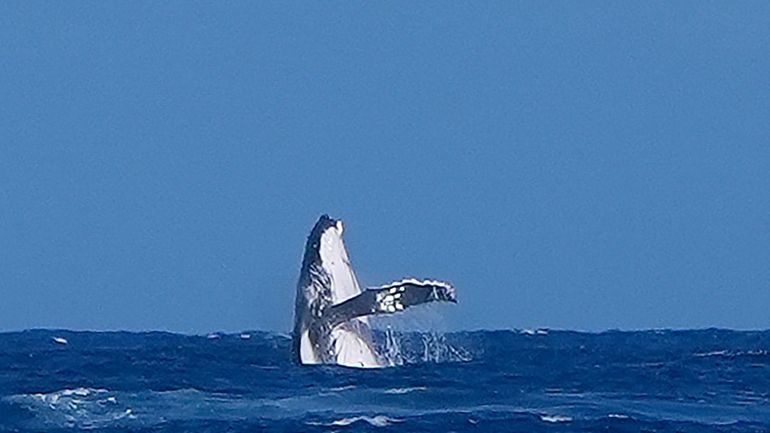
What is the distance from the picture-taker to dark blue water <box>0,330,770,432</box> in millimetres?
26156

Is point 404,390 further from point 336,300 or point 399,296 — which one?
point 336,300

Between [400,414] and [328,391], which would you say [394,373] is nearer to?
[328,391]

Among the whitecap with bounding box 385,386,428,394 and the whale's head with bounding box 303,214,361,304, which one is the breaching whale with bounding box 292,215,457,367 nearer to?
the whale's head with bounding box 303,214,361,304

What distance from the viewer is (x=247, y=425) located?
1024 inches

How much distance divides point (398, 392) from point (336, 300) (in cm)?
504

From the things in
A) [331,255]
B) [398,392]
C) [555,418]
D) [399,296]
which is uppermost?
[331,255]

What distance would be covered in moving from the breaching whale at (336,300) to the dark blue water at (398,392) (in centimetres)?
77

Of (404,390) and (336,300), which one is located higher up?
(336,300)

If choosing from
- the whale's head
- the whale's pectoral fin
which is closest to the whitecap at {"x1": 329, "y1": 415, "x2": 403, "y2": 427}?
the whale's pectoral fin

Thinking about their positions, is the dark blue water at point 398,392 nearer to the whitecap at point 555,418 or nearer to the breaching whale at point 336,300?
the whitecap at point 555,418

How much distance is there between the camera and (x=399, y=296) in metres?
33.8

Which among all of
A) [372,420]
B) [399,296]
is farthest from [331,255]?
[372,420]

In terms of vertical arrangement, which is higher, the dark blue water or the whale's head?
the whale's head

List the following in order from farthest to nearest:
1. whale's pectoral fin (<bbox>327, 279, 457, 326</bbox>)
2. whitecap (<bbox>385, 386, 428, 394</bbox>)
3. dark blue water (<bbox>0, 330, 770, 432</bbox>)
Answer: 1. whale's pectoral fin (<bbox>327, 279, 457, 326</bbox>)
2. whitecap (<bbox>385, 386, 428, 394</bbox>)
3. dark blue water (<bbox>0, 330, 770, 432</bbox>)
